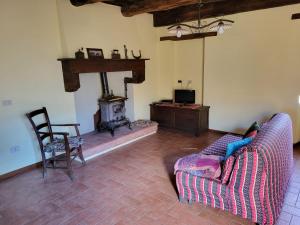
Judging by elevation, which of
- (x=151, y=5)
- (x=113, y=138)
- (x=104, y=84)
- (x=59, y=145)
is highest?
(x=151, y=5)

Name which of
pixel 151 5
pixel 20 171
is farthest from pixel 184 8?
pixel 20 171

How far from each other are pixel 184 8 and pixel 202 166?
12.5 ft

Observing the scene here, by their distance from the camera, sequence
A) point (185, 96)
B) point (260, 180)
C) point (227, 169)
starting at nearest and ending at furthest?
point (260, 180), point (227, 169), point (185, 96)

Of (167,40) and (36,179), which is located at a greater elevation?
(167,40)

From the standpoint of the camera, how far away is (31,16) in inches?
134

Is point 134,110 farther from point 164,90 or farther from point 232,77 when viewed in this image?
point 232,77

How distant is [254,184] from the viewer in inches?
80.7

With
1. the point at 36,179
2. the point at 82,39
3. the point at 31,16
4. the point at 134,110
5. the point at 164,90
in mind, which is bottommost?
the point at 36,179

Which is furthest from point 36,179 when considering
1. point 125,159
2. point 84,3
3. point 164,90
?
point 164,90

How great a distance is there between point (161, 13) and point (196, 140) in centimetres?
307

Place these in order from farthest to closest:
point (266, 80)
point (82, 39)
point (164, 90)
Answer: point (164, 90) → point (266, 80) → point (82, 39)

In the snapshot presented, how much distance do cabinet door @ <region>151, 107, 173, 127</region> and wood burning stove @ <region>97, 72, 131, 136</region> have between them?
107 cm

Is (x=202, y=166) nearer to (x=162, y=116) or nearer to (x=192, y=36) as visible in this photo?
(x=162, y=116)

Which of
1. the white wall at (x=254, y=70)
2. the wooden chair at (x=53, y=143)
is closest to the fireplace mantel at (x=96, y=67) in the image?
the wooden chair at (x=53, y=143)
